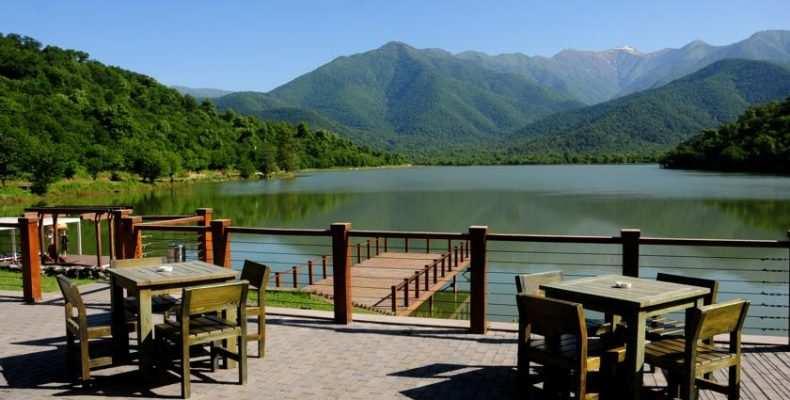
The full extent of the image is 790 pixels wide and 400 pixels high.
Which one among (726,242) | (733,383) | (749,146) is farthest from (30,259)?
(749,146)

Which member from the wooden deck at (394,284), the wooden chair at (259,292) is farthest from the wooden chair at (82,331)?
the wooden deck at (394,284)

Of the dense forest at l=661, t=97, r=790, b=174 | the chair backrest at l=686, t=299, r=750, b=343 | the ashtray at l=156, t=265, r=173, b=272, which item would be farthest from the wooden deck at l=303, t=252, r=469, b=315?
the dense forest at l=661, t=97, r=790, b=174

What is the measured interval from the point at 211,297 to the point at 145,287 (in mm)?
713

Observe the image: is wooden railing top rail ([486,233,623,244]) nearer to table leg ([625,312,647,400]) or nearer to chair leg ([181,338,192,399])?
table leg ([625,312,647,400])

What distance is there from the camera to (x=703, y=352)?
4457mm

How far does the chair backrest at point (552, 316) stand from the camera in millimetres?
4027

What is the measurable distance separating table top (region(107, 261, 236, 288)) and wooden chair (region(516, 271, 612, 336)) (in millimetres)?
2621

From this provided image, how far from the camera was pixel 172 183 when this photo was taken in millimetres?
81375

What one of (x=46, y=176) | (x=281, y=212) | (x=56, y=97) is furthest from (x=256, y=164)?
(x=281, y=212)

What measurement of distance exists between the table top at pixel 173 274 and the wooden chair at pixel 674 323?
372 centimetres

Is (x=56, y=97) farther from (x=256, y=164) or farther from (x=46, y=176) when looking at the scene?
(x=256, y=164)

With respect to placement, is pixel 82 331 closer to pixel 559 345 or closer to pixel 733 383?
pixel 559 345

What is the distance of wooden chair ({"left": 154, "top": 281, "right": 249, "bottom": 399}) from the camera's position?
4.84 m

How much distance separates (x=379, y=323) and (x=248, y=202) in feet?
165
